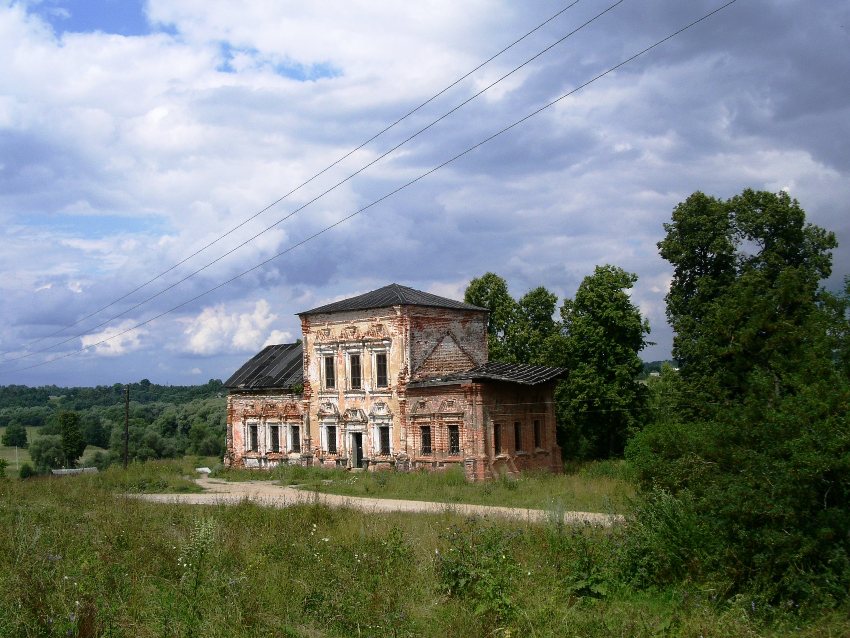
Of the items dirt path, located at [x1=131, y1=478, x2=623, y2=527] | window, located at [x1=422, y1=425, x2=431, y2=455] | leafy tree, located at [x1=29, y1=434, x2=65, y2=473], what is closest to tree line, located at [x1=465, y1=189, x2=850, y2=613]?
dirt path, located at [x1=131, y1=478, x2=623, y2=527]

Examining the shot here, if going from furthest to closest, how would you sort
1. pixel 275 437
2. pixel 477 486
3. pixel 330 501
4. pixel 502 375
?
pixel 275 437, pixel 502 375, pixel 477 486, pixel 330 501

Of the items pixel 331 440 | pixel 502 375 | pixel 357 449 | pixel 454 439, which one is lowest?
pixel 357 449

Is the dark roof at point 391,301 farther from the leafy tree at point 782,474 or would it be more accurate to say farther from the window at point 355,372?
the leafy tree at point 782,474

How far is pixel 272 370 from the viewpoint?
3781 cm

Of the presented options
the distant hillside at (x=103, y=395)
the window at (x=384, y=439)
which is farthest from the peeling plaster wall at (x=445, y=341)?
the distant hillside at (x=103, y=395)

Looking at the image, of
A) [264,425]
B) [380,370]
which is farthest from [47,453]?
[380,370]

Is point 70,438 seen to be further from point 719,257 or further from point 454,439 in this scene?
point 719,257

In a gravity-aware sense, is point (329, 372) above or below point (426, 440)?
above

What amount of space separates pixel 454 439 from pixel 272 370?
12458mm

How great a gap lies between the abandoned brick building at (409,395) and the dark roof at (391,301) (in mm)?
61

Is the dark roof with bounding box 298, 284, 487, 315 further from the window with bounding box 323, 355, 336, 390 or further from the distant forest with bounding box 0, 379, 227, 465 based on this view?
the distant forest with bounding box 0, 379, 227, 465

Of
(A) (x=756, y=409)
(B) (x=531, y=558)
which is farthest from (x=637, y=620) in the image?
(A) (x=756, y=409)

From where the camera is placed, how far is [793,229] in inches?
1278

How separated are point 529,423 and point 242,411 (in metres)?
15.0
